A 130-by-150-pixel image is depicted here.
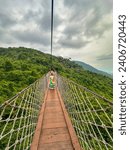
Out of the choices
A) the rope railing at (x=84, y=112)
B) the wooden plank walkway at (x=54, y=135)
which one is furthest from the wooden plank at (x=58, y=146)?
the rope railing at (x=84, y=112)

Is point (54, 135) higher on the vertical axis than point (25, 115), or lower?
lower

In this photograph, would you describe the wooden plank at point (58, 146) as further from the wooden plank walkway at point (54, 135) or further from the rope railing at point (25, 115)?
the rope railing at point (25, 115)

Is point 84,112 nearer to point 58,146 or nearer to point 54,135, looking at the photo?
point 54,135

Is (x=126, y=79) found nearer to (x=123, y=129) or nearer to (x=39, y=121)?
(x=123, y=129)

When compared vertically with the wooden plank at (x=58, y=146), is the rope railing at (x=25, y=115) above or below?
above

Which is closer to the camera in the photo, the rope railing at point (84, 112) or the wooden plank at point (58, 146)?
the rope railing at point (84, 112)

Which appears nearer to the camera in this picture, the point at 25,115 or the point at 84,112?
the point at 25,115

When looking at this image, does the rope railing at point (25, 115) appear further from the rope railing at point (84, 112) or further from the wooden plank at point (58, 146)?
the rope railing at point (84, 112)

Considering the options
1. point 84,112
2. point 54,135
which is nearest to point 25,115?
point 54,135

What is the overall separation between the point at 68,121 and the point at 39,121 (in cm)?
39

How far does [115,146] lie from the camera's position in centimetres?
126

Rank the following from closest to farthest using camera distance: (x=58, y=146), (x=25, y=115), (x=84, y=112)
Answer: (x=58, y=146), (x=25, y=115), (x=84, y=112)

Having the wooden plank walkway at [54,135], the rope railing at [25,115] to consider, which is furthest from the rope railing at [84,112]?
the rope railing at [25,115]

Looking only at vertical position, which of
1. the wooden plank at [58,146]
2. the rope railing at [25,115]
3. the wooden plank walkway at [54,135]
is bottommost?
the wooden plank at [58,146]
